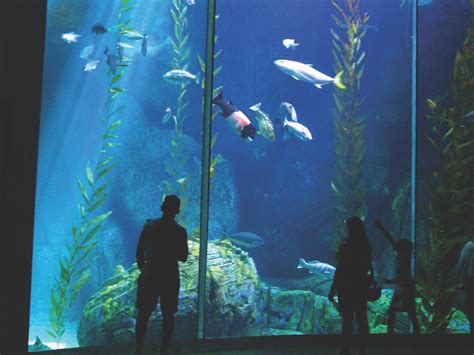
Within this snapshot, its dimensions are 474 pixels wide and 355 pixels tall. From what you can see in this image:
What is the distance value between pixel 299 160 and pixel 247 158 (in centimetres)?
213

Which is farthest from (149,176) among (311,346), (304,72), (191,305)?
(311,346)

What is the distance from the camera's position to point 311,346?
7539 mm

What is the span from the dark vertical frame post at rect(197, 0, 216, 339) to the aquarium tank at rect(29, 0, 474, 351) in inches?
0.9

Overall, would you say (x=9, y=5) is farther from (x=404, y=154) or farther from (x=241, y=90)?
(x=241, y=90)

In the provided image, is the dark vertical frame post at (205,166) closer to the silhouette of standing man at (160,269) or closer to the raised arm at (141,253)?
the silhouette of standing man at (160,269)

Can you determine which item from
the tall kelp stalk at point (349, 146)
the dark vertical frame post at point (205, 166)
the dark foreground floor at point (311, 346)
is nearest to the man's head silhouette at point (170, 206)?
the dark vertical frame post at point (205, 166)

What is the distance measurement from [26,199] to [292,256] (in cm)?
1381

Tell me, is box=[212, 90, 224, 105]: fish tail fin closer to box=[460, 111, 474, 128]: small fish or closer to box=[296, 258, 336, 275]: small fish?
box=[296, 258, 336, 275]: small fish

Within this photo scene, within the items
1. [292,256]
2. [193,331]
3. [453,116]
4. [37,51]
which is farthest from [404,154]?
[37,51]

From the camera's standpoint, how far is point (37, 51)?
531 cm

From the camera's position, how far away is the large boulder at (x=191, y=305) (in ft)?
25.2

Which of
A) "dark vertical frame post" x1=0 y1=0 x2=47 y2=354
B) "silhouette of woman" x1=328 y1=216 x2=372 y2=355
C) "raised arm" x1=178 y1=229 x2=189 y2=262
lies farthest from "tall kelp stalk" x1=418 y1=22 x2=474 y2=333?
"dark vertical frame post" x1=0 y1=0 x2=47 y2=354

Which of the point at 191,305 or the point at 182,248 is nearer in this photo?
the point at 182,248

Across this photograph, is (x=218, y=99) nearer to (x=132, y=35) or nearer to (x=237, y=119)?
(x=237, y=119)
